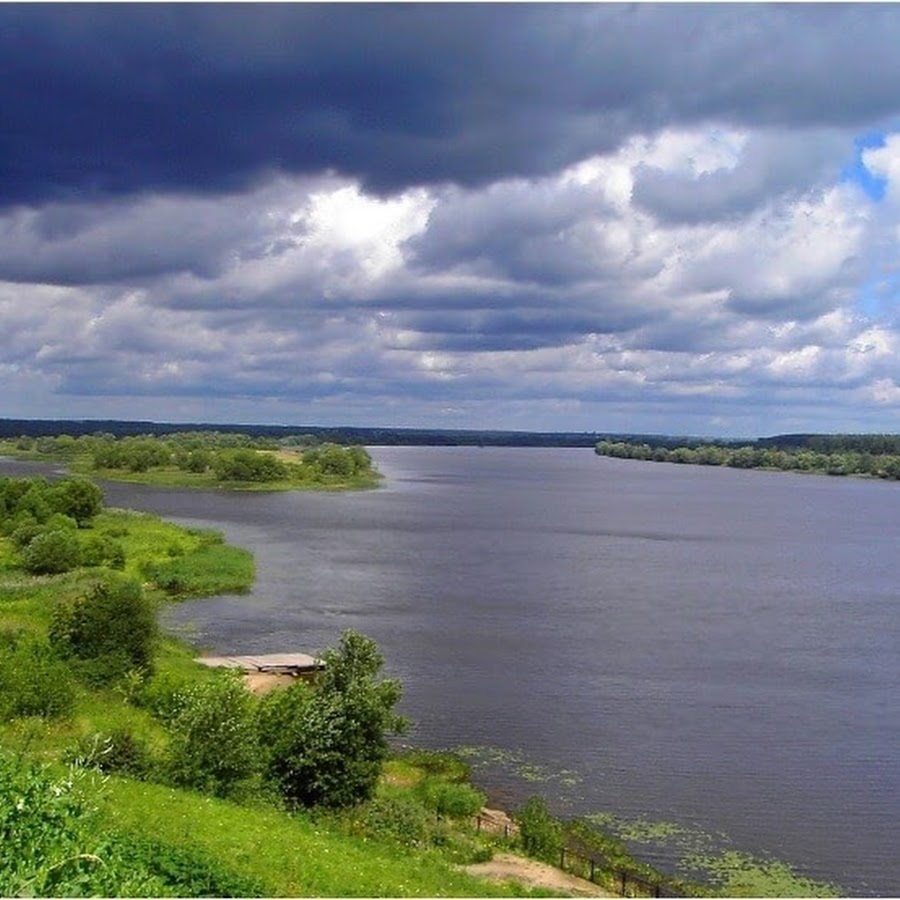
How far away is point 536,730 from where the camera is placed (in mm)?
30469

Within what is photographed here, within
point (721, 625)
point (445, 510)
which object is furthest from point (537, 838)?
point (445, 510)

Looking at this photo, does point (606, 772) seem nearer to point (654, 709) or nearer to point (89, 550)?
point (654, 709)

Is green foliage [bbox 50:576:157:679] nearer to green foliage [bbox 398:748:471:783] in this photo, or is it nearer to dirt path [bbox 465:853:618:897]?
green foliage [bbox 398:748:471:783]

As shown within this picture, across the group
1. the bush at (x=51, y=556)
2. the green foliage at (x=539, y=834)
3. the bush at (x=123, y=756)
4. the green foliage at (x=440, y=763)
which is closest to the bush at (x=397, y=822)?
the green foliage at (x=539, y=834)

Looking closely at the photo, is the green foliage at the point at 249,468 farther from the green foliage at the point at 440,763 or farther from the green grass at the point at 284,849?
the green grass at the point at 284,849

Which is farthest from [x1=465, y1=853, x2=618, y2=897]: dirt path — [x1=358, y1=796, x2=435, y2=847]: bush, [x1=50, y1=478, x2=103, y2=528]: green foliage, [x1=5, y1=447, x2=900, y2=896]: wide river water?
[x1=50, y1=478, x2=103, y2=528]: green foliage

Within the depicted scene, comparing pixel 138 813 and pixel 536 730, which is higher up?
pixel 138 813

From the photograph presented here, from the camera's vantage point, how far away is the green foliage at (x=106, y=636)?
31078mm

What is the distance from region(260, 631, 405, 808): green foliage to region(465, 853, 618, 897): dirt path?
10.9 ft

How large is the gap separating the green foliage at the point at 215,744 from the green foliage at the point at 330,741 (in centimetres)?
95

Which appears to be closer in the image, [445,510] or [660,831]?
[660,831]

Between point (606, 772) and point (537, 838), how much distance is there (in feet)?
18.8

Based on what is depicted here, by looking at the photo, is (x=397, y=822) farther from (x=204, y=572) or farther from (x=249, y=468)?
(x=249, y=468)

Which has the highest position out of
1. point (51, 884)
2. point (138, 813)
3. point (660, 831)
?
point (51, 884)
